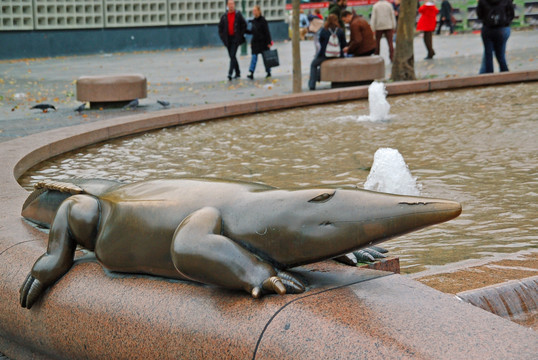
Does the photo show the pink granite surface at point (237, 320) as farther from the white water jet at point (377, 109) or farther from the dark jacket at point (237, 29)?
the dark jacket at point (237, 29)

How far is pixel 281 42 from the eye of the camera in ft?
109

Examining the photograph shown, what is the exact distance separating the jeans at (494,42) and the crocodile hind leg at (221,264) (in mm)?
12700

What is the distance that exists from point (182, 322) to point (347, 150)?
573 cm

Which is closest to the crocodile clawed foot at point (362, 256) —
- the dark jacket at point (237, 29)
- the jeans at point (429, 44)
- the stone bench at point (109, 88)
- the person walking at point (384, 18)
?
the stone bench at point (109, 88)

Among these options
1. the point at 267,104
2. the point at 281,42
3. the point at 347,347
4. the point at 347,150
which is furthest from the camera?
the point at 281,42

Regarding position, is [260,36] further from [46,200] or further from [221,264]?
[221,264]

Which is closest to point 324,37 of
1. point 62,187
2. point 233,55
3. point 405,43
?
point 405,43

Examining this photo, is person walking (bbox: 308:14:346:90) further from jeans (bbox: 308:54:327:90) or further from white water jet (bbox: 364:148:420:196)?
white water jet (bbox: 364:148:420:196)

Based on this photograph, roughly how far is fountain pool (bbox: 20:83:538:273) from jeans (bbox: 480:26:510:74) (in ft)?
9.71

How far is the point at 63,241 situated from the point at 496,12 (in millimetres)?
12533

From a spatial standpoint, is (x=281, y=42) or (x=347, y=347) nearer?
(x=347, y=347)

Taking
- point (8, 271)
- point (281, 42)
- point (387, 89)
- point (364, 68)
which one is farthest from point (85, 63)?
point (8, 271)

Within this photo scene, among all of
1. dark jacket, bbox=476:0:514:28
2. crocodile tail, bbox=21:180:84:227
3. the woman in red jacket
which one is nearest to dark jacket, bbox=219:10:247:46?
the woman in red jacket

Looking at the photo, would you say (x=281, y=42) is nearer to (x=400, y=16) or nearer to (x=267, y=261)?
(x=400, y=16)
